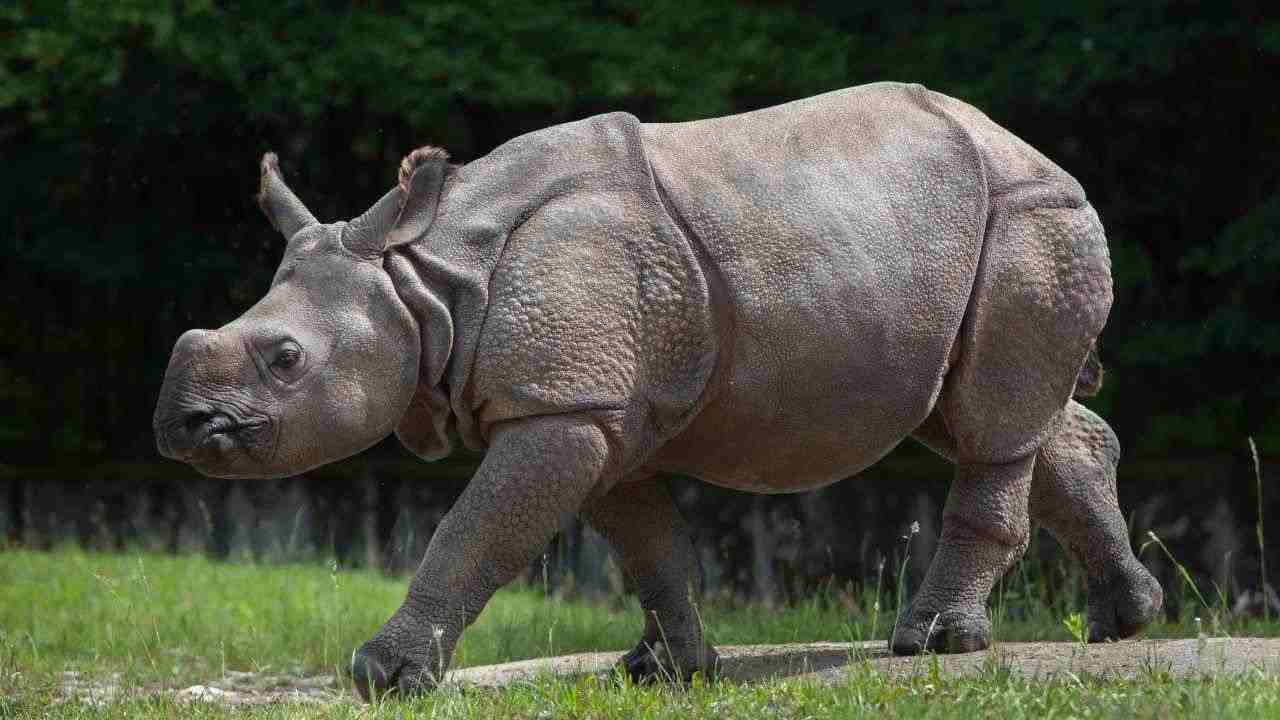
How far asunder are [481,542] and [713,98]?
7779 mm

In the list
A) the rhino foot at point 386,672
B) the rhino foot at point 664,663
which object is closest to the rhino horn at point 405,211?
the rhino foot at point 386,672

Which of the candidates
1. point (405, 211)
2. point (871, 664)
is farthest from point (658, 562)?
point (405, 211)

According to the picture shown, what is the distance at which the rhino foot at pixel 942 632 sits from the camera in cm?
590

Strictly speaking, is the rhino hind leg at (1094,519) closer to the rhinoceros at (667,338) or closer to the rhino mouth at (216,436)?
the rhinoceros at (667,338)

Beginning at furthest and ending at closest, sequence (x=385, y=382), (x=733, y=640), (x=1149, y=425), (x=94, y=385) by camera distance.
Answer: (x=94, y=385)
(x=1149, y=425)
(x=733, y=640)
(x=385, y=382)

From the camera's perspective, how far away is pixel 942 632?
5910 millimetres

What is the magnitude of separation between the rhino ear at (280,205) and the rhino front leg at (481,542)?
3.17 ft

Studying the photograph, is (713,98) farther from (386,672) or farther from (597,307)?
(386,672)

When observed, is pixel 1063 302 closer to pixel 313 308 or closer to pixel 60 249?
pixel 313 308

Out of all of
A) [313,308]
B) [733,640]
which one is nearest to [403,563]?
[733,640]

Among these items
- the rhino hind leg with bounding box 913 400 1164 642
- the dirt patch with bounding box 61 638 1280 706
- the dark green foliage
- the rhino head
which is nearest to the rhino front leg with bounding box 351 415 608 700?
the dirt patch with bounding box 61 638 1280 706

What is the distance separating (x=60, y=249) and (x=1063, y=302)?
34.5ft

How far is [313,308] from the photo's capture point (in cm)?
512

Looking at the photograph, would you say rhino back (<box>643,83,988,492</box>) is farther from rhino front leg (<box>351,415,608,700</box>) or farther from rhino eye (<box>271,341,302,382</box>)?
rhino eye (<box>271,341,302,382</box>)
